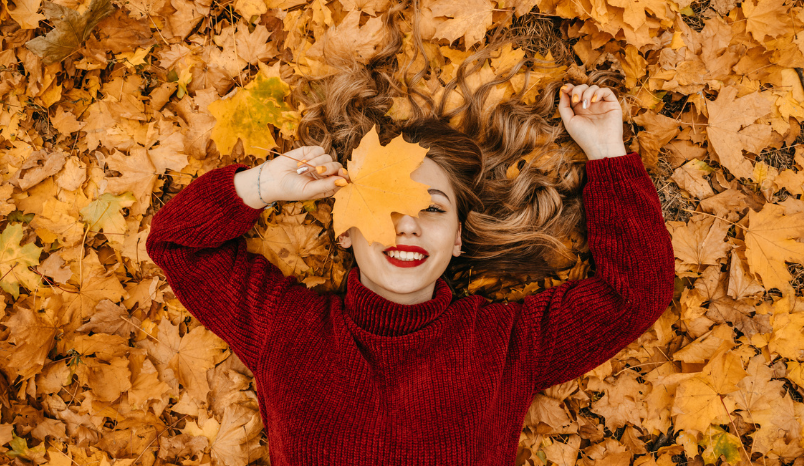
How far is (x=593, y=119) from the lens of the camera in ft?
7.18

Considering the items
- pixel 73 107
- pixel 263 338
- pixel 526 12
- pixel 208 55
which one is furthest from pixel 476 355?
pixel 73 107

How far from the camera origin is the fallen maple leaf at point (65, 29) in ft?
7.70

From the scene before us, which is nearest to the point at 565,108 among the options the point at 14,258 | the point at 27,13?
the point at 27,13

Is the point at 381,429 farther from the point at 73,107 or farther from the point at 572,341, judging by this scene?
the point at 73,107

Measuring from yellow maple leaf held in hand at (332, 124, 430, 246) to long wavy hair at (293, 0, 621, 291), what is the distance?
1.68 feet

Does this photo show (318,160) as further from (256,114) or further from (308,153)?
(256,114)

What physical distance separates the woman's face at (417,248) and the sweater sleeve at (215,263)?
0.49 metres

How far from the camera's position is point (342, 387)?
6.39 feet

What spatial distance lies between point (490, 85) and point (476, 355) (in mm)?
1333

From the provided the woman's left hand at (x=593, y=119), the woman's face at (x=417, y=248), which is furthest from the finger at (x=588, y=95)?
the woman's face at (x=417, y=248)

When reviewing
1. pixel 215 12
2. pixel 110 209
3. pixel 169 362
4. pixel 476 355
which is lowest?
pixel 169 362

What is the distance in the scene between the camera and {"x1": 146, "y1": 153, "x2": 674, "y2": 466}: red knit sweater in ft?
6.22

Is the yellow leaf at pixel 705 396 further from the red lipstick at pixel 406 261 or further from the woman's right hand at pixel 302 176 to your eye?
the woman's right hand at pixel 302 176

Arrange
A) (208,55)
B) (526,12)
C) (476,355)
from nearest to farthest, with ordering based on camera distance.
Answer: (476,355) → (526,12) → (208,55)
